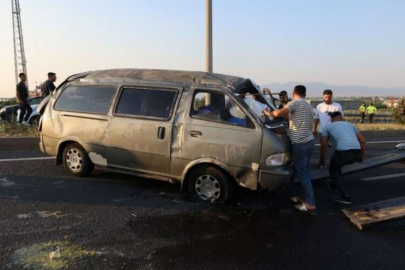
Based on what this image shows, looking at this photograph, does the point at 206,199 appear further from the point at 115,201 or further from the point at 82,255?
the point at 82,255

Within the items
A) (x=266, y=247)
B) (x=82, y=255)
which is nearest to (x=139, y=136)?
(x=82, y=255)

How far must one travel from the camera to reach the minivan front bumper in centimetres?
458

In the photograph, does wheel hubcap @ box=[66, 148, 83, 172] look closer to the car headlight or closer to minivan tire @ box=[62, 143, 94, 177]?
minivan tire @ box=[62, 143, 94, 177]

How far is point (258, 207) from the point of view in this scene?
493 centimetres

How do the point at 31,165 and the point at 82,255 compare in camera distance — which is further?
the point at 31,165

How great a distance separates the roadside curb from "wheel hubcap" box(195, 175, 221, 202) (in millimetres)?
5799

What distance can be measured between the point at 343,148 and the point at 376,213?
1.10m

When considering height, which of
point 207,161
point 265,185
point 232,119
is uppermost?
point 232,119

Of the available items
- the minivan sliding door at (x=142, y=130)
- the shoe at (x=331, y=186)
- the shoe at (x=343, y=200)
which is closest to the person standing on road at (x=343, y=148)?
the shoe at (x=343, y=200)

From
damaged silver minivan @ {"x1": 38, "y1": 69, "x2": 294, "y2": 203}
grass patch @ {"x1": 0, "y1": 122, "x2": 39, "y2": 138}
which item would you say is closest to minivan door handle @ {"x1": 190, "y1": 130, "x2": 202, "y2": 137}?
damaged silver minivan @ {"x1": 38, "y1": 69, "x2": 294, "y2": 203}

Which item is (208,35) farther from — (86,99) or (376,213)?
(376,213)

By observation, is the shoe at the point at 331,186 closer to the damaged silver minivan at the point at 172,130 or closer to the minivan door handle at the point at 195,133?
the damaged silver minivan at the point at 172,130

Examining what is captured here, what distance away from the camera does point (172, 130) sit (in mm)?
5008

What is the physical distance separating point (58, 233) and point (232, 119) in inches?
104
